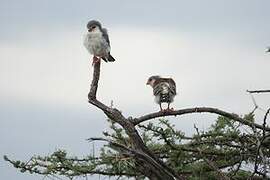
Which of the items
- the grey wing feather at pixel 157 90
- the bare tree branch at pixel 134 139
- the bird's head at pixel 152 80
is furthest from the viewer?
the bird's head at pixel 152 80

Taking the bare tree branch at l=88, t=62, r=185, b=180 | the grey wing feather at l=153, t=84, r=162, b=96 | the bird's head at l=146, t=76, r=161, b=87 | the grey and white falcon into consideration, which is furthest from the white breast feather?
the bare tree branch at l=88, t=62, r=185, b=180

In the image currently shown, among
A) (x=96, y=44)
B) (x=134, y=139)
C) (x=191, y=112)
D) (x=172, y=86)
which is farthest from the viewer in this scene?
(x=96, y=44)

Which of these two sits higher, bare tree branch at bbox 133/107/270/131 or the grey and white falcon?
the grey and white falcon

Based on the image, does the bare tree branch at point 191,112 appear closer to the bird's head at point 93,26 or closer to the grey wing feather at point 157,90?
the grey wing feather at point 157,90

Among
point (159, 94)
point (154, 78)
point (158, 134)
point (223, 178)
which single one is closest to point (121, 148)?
point (223, 178)

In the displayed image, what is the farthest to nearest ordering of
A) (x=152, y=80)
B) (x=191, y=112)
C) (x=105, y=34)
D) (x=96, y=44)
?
(x=105, y=34), (x=96, y=44), (x=152, y=80), (x=191, y=112)

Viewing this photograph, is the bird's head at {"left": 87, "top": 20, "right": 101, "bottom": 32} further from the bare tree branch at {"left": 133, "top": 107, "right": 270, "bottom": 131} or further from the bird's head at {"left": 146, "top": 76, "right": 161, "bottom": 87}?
the bare tree branch at {"left": 133, "top": 107, "right": 270, "bottom": 131}

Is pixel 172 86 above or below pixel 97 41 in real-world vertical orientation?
below

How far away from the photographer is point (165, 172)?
5246 mm

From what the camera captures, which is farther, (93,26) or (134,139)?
(93,26)

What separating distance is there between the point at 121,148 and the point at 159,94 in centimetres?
335

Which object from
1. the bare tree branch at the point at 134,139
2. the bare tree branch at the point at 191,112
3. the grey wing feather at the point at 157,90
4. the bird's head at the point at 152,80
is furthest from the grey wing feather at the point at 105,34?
the bare tree branch at the point at 191,112

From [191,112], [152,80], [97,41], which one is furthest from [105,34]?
[191,112]

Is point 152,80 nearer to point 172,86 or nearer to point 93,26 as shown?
point 172,86
